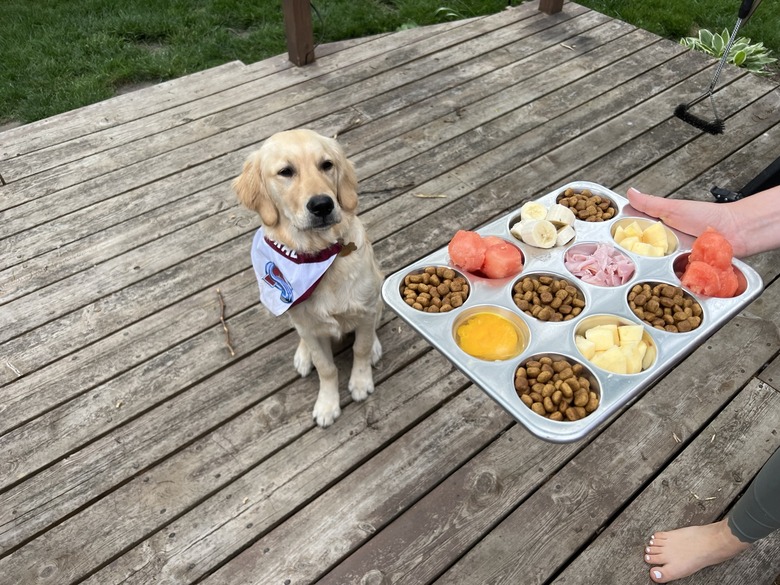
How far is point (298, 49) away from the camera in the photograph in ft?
13.7

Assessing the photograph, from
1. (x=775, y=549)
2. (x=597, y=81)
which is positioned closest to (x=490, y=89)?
(x=597, y=81)

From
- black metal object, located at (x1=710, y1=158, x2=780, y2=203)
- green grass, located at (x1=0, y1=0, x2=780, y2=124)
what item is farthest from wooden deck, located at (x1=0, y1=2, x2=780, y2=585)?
green grass, located at (x1=0, y1=0, x2=780, y2=124)

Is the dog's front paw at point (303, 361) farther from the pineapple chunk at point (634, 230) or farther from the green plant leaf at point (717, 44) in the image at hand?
the green plant leaf at point (717, 44)

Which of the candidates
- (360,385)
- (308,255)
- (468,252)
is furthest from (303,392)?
(468,252)

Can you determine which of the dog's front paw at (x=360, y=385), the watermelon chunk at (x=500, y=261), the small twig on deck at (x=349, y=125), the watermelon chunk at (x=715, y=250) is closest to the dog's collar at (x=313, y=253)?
the watermelon chunk at (x=500, y=261)

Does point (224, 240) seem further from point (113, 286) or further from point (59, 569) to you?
point (59, 569)

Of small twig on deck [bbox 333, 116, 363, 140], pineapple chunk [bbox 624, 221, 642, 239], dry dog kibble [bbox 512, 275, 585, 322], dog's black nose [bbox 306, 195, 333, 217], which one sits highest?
dog's black nose [bbox 306, 195, 333, 217]

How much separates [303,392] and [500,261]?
108 cm

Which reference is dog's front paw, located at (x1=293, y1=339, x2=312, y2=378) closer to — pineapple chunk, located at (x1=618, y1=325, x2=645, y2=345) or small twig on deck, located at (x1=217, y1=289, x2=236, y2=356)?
small twig on deck, located at (x1=217, y1=289, x2=236, y2=356)

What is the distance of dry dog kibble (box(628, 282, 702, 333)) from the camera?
166 cm

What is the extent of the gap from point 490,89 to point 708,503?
3135 mm

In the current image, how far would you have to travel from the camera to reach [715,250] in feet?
5.64

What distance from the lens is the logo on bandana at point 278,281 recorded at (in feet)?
6.36

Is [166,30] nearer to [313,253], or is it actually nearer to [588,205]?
[313,253]
